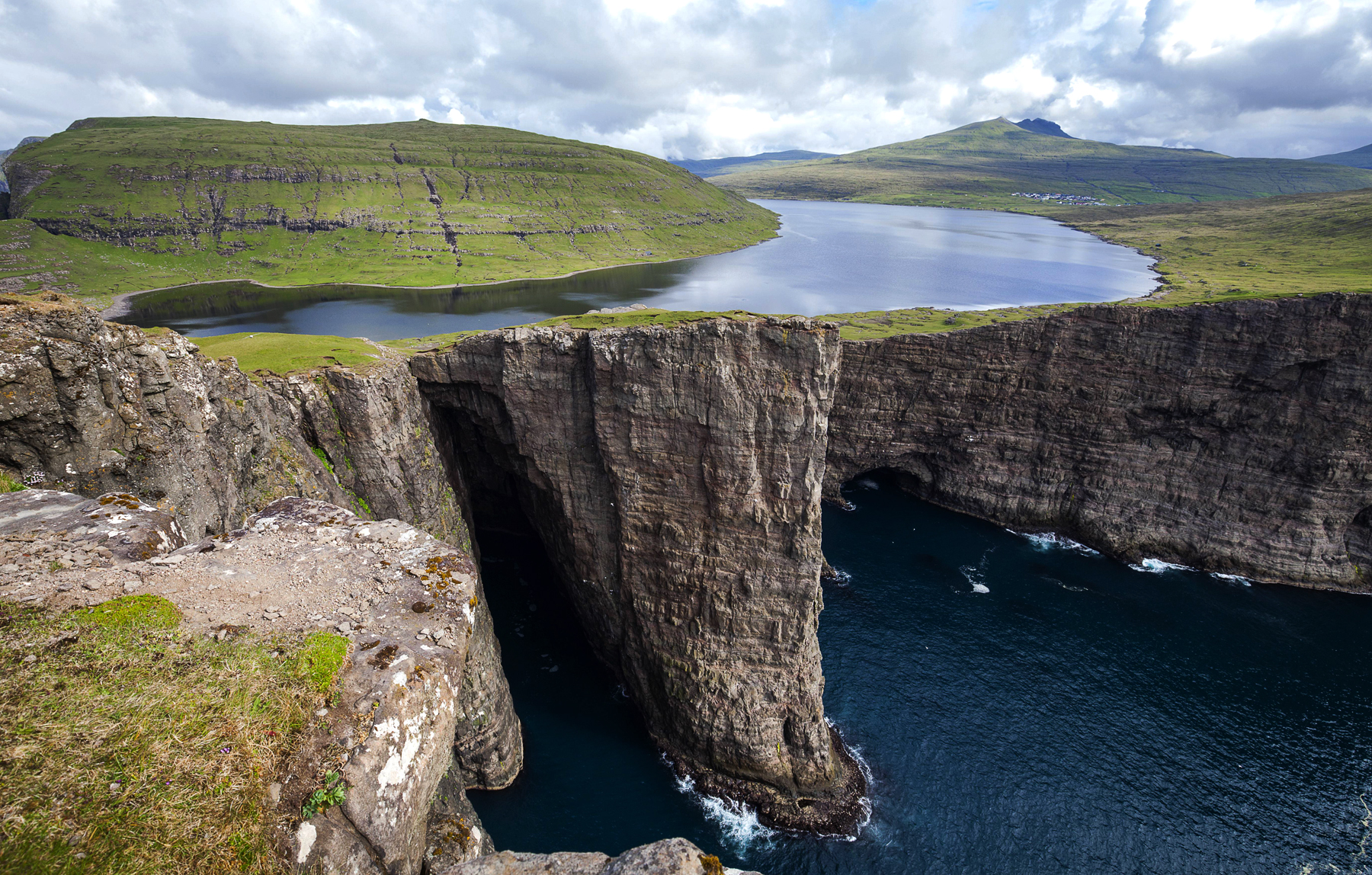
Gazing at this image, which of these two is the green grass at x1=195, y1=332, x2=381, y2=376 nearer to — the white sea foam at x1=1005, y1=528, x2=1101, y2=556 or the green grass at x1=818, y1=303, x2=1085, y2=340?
the green grass at x1=818, y1=303, x2=1085, y2=340

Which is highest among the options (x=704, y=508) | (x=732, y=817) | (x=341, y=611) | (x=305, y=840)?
(x=341, y=611)

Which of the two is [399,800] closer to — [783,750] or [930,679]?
[783,750]

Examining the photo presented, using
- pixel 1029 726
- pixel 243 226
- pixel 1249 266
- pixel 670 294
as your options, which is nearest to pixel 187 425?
pixel 1029 726

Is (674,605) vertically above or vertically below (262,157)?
below

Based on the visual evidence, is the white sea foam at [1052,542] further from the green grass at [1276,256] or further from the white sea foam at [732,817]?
the white sea foam at [732,817]

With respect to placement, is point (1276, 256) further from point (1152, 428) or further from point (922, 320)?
point (922, 320)

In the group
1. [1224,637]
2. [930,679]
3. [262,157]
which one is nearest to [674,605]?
[930,679]
